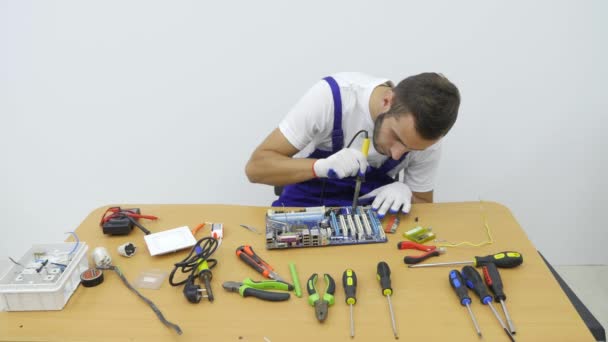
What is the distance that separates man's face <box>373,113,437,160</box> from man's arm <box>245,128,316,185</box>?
0.24 m

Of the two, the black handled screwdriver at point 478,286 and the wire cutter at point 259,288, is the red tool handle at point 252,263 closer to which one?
the wire cutter at point 259,288

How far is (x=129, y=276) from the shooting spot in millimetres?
1064

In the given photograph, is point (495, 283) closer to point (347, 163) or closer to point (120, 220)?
point (347, 163)

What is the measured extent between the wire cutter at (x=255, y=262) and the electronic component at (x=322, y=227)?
0.06m

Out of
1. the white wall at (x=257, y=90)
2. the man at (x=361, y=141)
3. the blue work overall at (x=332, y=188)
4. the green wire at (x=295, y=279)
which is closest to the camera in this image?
the green wire at (x=295, y=279)

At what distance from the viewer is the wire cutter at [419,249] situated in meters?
1.09

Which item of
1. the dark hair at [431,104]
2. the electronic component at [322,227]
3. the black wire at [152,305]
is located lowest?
the black wire at [152,305]

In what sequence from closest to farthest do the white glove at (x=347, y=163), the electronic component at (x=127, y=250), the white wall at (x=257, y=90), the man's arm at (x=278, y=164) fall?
the electronic component at (x=127, y=250) → the white glove at (x=347, y=163) → the man's arm at (x=278, y=164) → the white wall at (x=257, y=90)

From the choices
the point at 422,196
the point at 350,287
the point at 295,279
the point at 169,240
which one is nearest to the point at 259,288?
the point at 295,279

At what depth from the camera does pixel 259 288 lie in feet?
3.33

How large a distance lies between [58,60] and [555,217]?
2.52m

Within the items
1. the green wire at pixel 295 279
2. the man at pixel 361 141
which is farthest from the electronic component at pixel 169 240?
the man at pixel 361 141

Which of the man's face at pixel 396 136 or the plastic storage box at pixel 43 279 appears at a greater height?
the man's face at pixel 396 136

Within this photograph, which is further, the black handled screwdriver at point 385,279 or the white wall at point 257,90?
the white wall at point 257,90
